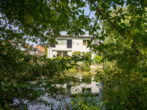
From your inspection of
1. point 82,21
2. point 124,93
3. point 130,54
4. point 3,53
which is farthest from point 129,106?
point 3,53

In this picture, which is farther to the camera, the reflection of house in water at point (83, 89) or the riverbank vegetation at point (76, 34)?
the reflection of house in water at point (83, 89)

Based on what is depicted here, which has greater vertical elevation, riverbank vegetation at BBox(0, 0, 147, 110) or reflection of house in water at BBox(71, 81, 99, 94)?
riverbank vegetation at BBox(0, 0, 147, 110)

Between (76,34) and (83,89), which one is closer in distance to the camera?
(76,34)

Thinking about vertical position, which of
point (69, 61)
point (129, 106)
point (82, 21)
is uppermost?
point (82, 21)

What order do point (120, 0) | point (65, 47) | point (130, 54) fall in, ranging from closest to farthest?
point (120, 0)
point (130, 54)
point (65, 47)

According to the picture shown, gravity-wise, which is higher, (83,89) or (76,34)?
(76,34)

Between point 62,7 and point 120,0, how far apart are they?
0.97 m

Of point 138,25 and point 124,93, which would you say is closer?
point 138,25

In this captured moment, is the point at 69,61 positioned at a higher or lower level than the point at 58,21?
lower

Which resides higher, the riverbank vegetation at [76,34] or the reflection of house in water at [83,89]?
the riverbank vegetation at [76,34]

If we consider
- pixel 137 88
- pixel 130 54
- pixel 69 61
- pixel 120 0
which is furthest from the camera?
pixel 137 88

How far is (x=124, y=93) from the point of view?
2.92 metres

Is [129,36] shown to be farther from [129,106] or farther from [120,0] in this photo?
[129,106]

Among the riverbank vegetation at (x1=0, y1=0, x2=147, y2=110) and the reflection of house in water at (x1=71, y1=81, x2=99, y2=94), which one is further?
the reflection of house in water at (x1=71, y1=81, x2=99, y2=94)
